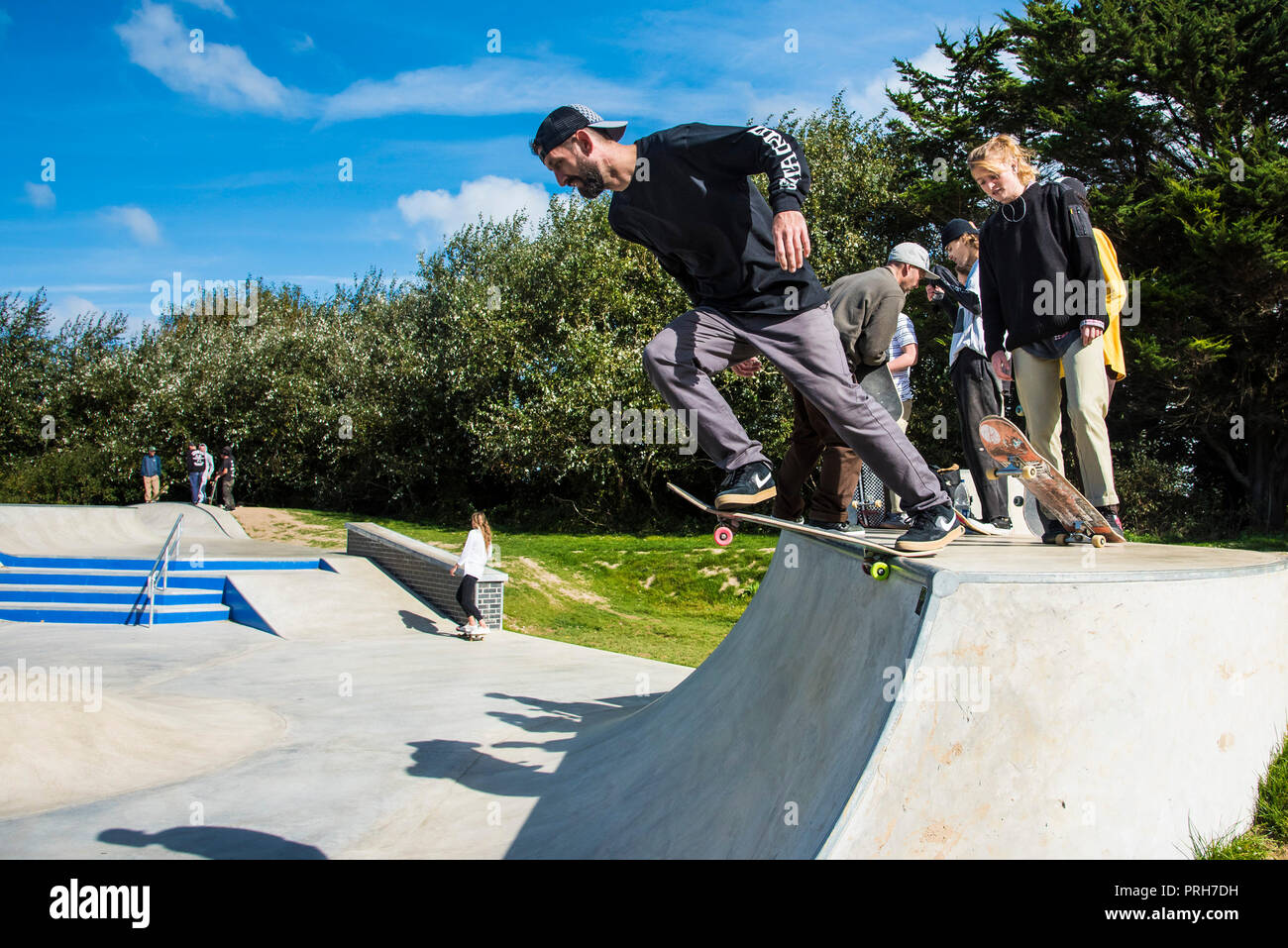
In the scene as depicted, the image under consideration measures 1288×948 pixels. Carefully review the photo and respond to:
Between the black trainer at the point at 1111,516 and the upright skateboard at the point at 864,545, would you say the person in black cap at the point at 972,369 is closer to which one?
the black trainer at the point at 1111,516

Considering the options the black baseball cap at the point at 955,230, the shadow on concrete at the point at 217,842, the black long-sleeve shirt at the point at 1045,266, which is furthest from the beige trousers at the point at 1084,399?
the shadow on concrete at the point at 217,842

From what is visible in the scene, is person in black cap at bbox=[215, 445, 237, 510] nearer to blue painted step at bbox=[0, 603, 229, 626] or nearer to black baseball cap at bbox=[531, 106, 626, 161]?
blue painted step at bbox=[0, 603, 229, 626]

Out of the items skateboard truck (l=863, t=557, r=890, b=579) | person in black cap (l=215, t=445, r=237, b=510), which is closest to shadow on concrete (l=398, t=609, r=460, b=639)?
skateboard truck (l=863, t=557, r=890, b=579)

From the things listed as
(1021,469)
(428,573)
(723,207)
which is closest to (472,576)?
(428,573)

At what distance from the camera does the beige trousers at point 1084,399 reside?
4.30 meters

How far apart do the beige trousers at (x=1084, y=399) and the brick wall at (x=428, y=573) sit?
8.51 metres

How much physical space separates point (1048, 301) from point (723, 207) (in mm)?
2088

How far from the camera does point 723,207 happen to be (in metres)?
3.29

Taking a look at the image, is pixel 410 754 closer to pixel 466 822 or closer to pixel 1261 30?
pixel 466 822

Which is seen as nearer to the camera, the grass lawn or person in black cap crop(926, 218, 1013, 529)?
person in black cap crop(926, 218, 1013, 529)

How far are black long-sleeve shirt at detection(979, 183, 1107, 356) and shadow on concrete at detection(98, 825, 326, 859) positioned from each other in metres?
4.30

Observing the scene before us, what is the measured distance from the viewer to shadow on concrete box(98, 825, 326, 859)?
372 centimetres

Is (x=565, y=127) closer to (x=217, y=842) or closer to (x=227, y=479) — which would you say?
(x=217, y=842)
